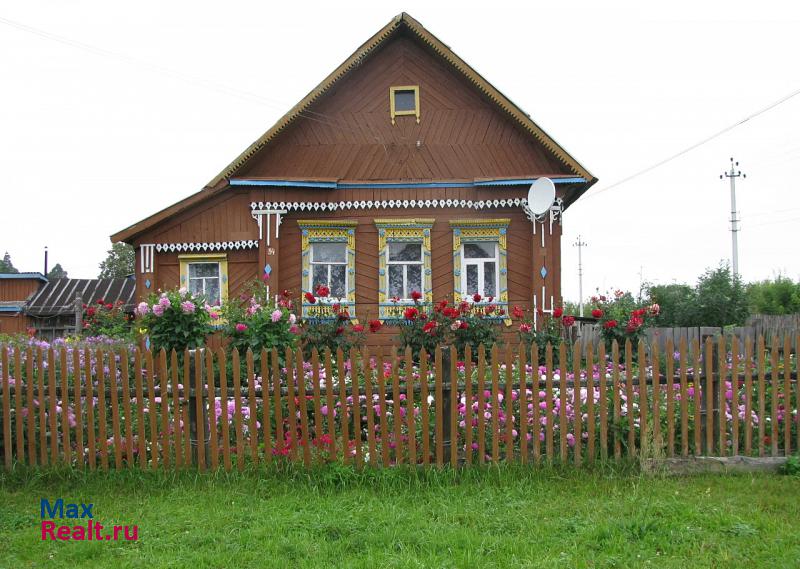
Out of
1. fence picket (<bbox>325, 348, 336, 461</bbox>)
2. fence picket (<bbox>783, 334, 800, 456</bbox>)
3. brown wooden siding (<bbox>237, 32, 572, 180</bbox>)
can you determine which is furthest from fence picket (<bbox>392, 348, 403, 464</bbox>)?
brown wooden siding (<bbox>237, 32, 572, 180</bbox>)

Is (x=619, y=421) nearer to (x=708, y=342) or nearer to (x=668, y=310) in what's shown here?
(x=708, y=342)

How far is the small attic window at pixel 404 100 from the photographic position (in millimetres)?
13180

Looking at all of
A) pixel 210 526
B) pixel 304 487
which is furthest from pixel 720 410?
pixel 210 526

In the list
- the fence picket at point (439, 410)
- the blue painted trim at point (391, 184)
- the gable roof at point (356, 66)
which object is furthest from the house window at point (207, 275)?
the fence picket at point (439, 410)

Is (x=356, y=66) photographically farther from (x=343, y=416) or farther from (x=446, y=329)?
(x=343, y=416)

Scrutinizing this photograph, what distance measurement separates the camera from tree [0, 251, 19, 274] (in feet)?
227

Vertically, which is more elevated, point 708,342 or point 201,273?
point 201,273

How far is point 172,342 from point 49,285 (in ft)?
80.8

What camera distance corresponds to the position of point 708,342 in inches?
205

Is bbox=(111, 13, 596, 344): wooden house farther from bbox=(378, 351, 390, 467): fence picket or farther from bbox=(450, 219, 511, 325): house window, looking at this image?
bbox=(378, 351, 390, 467): fence picket

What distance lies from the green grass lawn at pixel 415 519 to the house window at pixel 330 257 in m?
8.18

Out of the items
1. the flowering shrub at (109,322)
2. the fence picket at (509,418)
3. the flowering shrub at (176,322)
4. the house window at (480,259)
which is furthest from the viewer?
the house window at (480,259)

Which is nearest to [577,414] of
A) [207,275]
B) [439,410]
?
[439,410]

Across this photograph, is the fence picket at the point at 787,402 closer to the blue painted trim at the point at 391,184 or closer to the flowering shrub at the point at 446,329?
the flowering shrub at the point at 446,329
